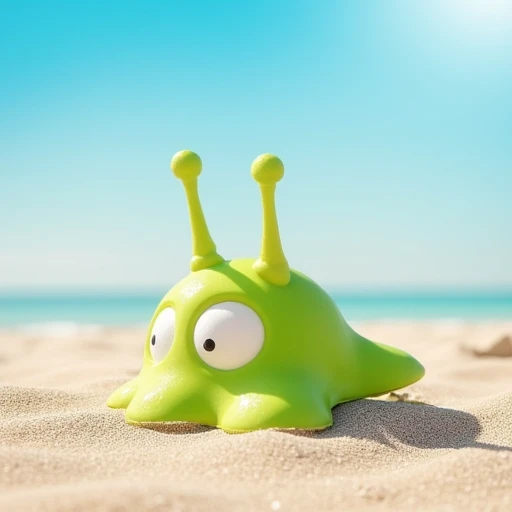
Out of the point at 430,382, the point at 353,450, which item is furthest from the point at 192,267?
the point at 430,382

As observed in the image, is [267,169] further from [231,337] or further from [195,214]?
[231,337]

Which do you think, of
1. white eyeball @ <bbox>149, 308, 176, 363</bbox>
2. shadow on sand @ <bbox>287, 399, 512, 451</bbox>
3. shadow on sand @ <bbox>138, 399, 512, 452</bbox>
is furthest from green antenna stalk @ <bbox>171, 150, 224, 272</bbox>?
shadow on sand @ <bbox>287, 399, 512, 451</bbox>

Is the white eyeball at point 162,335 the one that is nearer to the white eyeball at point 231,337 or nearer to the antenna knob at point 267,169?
the white eyeball at point 231,337

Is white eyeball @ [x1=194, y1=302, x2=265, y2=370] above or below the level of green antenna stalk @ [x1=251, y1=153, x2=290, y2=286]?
below

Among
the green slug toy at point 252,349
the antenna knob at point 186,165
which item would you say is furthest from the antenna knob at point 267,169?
the antenna knob at point 186,165

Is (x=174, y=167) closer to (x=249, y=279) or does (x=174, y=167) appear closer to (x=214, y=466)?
(x=249, y=279)

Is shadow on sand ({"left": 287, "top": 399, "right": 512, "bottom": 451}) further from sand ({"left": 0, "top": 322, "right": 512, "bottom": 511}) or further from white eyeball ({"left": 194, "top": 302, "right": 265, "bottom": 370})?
white eyeball ({"left": 194, "top": 302, "right": 265, "bottom": 370})
